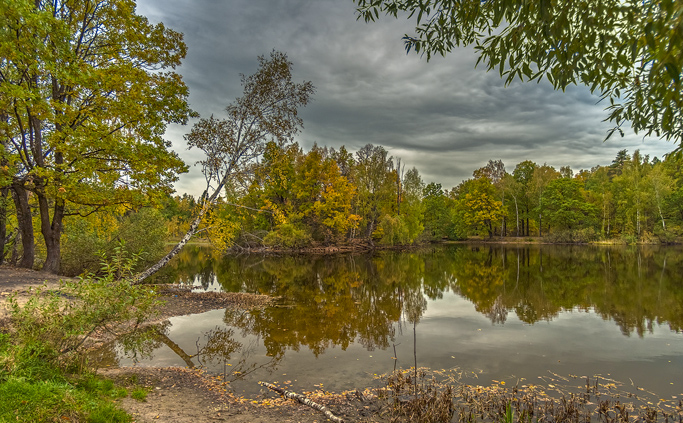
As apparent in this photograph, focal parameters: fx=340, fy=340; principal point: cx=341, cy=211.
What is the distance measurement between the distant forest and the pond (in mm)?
19694

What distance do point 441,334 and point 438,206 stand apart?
191ft

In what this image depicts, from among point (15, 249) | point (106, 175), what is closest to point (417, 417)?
point (106, 175)

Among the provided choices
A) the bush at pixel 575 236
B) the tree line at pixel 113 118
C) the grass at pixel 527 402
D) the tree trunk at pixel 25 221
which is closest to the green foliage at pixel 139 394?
the grass at pixel 527 402

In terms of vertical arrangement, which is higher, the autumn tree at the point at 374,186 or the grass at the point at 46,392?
the autumn tree at the point at 374,186

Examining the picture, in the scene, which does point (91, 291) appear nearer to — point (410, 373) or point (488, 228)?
point (410, 373)

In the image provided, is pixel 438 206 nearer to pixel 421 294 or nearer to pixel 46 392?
pixel 421 294

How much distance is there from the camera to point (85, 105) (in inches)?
508

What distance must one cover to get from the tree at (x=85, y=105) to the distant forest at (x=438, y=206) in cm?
1821

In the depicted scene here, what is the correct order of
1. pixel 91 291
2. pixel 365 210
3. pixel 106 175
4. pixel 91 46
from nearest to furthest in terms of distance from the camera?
1. pixel 91 291
2. pixel 106 175
3. pixel 91 46
4. pixel 365 210

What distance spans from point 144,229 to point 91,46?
968 centimetres

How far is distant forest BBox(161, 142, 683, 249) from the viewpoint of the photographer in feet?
134

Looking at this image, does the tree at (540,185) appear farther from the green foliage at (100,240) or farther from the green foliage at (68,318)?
the green foliage at (68,318)

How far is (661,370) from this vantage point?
7.38 meters

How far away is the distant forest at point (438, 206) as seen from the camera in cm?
4091
